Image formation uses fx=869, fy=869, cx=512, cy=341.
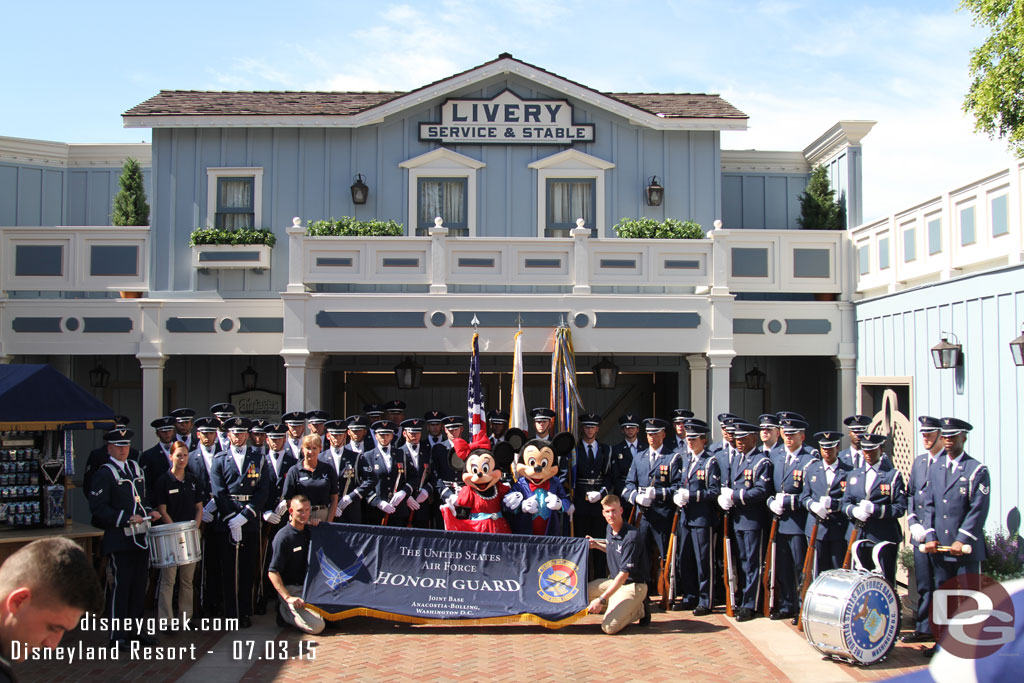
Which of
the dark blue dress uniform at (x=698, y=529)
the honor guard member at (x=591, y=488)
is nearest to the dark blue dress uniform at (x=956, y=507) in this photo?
the dark blue dress uniform at (x=698, y=529)

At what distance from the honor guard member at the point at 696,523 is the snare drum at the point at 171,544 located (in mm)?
5018

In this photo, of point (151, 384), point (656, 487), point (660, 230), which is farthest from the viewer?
point (660, 230)

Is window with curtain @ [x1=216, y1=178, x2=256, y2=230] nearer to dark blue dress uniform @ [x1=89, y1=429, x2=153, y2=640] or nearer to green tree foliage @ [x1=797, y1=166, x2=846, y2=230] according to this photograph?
dark blue dress uniform @ [x1=89, y1=429, x2=153, y2=640]

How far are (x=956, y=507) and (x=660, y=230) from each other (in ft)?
22.3

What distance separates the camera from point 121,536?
8.22 m

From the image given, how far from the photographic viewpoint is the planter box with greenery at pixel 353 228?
44.9 ft

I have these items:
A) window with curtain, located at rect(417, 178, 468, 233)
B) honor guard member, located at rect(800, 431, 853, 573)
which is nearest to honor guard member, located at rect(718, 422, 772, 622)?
honor guard member, located at rect(800, 431, 853, 573)

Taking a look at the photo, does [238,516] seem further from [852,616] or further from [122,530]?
[852,616]

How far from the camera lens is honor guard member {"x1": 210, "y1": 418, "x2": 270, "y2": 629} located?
356 inches

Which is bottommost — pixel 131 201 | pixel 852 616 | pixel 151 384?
pixel 852 616

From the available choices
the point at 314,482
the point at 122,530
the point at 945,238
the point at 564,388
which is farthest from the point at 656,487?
the point at 122,530

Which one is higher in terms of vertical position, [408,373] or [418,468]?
[408,373]

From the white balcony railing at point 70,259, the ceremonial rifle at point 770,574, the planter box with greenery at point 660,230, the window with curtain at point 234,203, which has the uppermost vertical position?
the window with curtain at point 234,203

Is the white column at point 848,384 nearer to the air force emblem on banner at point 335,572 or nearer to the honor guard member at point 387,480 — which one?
the honor guard member at point 387,480
